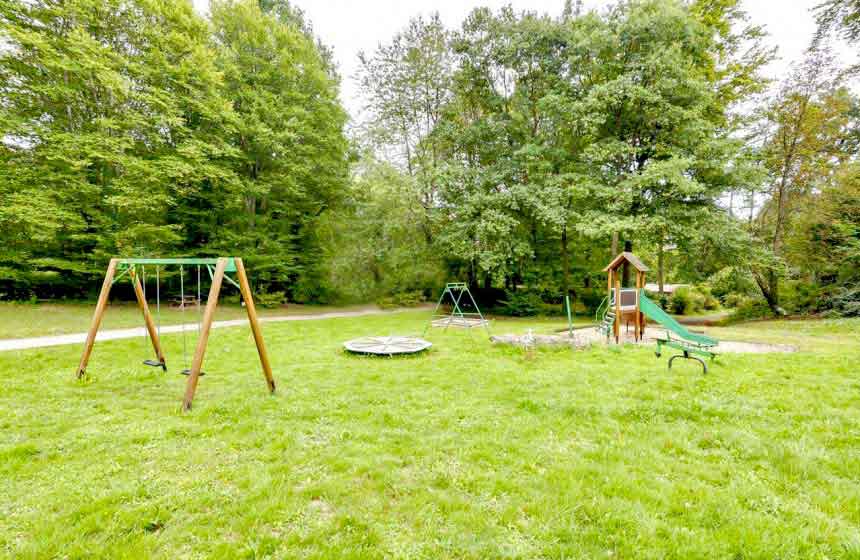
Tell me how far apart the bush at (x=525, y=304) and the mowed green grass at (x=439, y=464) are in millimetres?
10852

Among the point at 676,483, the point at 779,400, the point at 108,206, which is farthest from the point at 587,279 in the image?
the point at 108,206

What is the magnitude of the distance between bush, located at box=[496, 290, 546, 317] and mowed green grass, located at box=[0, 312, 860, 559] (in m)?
10.9

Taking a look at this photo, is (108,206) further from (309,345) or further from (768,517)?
(768,517)

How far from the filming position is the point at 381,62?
18.8 metres

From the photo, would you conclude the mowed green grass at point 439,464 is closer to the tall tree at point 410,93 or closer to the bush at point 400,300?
the tall tree at point 410,93

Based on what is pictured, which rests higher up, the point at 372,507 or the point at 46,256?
the point at 46,256

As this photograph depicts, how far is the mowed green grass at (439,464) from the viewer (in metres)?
2.55

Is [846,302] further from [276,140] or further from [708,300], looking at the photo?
[276,140]

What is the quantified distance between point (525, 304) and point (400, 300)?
7.04 meters

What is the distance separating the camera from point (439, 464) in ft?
11.7

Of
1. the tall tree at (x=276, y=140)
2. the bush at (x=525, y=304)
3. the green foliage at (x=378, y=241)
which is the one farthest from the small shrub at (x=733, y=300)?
the tall tree at (x=276, y=140)

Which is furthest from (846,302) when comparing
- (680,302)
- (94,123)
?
(94,123)

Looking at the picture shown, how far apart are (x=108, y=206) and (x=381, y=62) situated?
45.3ft

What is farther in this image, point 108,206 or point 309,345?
point 108,206
